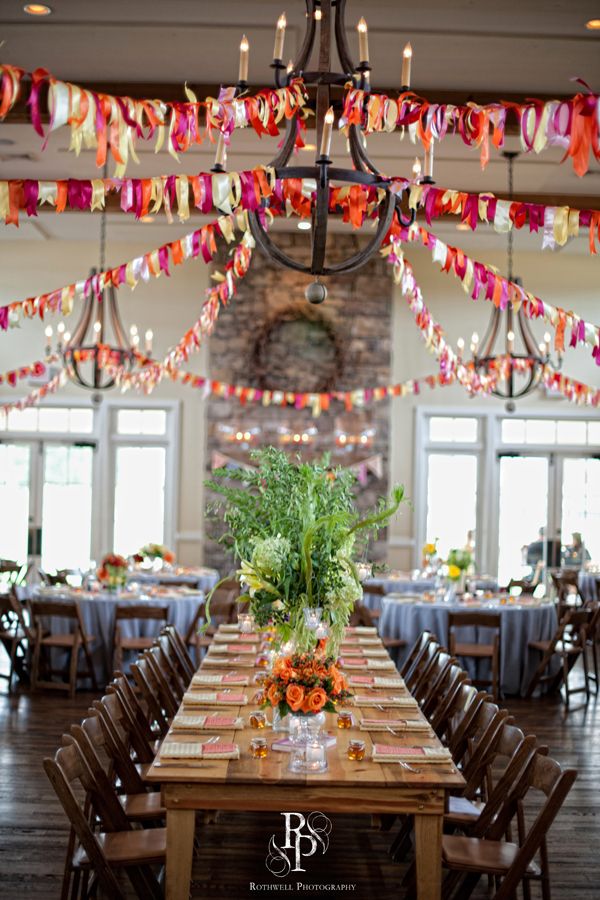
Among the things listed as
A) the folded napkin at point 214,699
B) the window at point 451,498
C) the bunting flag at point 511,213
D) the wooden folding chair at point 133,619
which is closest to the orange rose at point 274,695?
the folded napkin at point 214,699

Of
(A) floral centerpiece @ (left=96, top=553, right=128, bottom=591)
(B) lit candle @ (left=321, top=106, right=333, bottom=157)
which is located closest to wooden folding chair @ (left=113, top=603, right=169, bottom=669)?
(A) floral centerpiece @ (left=96, top=553, right=128, bottom=591)

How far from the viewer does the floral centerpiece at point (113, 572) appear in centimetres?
956

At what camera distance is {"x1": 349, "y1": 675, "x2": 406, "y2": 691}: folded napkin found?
17.7 feet

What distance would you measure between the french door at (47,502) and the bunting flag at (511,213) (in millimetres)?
9476

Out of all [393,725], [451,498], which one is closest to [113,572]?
[393,725]

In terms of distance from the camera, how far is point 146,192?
4.84m

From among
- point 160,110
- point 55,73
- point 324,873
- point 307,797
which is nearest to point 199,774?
point 307,797

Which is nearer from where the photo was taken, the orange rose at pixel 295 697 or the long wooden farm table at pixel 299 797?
the long wooden farm table at pixel 299 797

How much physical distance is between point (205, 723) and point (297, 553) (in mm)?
824

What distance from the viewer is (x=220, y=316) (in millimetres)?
13539

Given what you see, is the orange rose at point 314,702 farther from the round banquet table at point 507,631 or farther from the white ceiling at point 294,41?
the round banquet table at point 507,631

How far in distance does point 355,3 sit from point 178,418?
25.8ft

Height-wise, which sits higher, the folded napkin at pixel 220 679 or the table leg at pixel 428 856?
the folded napkin at pixel 220 679

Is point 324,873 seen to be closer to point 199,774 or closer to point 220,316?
point 199,774
